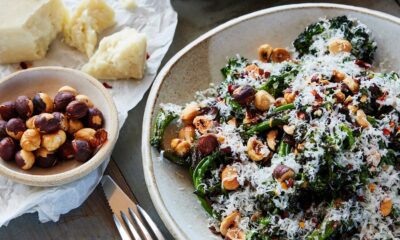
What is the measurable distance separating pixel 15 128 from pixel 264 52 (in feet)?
3.88

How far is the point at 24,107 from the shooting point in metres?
2.39

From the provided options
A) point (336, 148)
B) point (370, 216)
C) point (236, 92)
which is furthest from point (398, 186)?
point (236, 92)

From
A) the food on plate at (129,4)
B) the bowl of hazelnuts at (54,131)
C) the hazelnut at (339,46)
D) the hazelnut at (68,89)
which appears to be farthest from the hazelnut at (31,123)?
the hazelnut at (339,46)

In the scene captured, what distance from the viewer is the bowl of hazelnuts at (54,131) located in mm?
2303

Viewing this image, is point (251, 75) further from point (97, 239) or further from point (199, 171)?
point (97, 239)

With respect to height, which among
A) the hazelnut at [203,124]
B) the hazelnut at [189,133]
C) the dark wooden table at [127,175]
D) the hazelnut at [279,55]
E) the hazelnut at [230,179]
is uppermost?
the hazelnut at [279,55]

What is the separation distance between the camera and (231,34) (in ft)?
8.63

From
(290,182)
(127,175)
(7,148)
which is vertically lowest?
(127,175)

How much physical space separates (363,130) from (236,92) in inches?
21.2

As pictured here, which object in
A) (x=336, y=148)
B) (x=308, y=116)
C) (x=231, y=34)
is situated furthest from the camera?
(x=231, y=34)

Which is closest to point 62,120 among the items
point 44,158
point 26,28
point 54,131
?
point 54,131

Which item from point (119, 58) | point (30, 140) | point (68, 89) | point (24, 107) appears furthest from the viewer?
point (119, 58)

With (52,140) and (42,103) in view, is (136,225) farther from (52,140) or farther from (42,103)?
(42,103)

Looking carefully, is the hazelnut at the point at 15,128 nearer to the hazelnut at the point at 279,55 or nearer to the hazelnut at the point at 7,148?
the hazelnut at the point at 7,148
